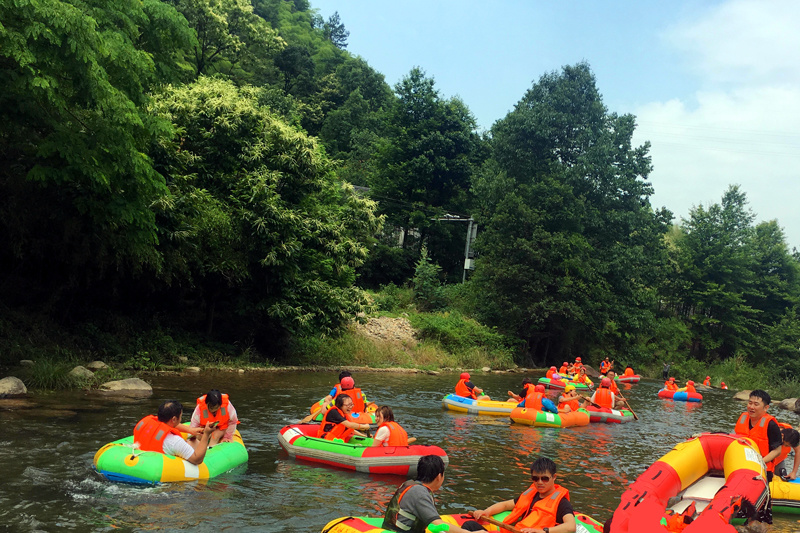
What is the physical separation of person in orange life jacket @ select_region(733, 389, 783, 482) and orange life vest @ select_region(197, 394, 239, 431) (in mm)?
6960

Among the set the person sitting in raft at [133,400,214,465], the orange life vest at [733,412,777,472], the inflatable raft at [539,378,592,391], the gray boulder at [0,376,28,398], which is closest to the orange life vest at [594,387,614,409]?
the inflatable raft at [539,378,592,391]

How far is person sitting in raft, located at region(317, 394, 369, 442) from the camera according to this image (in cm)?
1034

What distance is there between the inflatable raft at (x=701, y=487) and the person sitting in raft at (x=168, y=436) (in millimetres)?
5165

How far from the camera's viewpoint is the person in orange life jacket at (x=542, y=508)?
5.93 metres

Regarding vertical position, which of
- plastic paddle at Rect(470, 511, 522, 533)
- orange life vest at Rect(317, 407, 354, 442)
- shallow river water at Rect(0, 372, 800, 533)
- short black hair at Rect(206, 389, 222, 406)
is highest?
short black hair at Rect(206, 389, 222, 406)

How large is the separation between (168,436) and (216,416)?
108 centimetres

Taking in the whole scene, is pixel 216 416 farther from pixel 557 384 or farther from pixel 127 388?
pixel 557 384

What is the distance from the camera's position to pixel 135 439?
8508mm

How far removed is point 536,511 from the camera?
20.1ft

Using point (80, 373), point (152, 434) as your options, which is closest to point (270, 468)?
point (152, 434)

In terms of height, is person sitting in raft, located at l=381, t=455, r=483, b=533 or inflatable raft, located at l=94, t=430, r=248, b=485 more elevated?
person sitting in raft, located at l=381, t=455, r=483, b=533

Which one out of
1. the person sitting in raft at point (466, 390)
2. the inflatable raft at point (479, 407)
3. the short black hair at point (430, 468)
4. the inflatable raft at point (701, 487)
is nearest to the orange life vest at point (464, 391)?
the person sitting in raft at point (466, 390)

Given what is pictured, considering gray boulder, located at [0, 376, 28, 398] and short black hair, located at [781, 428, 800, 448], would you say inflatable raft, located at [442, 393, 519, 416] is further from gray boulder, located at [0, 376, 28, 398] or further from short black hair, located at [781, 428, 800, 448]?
gray boulder, located at [0, 376, 28, 398]

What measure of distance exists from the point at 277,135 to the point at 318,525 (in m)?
16.5
